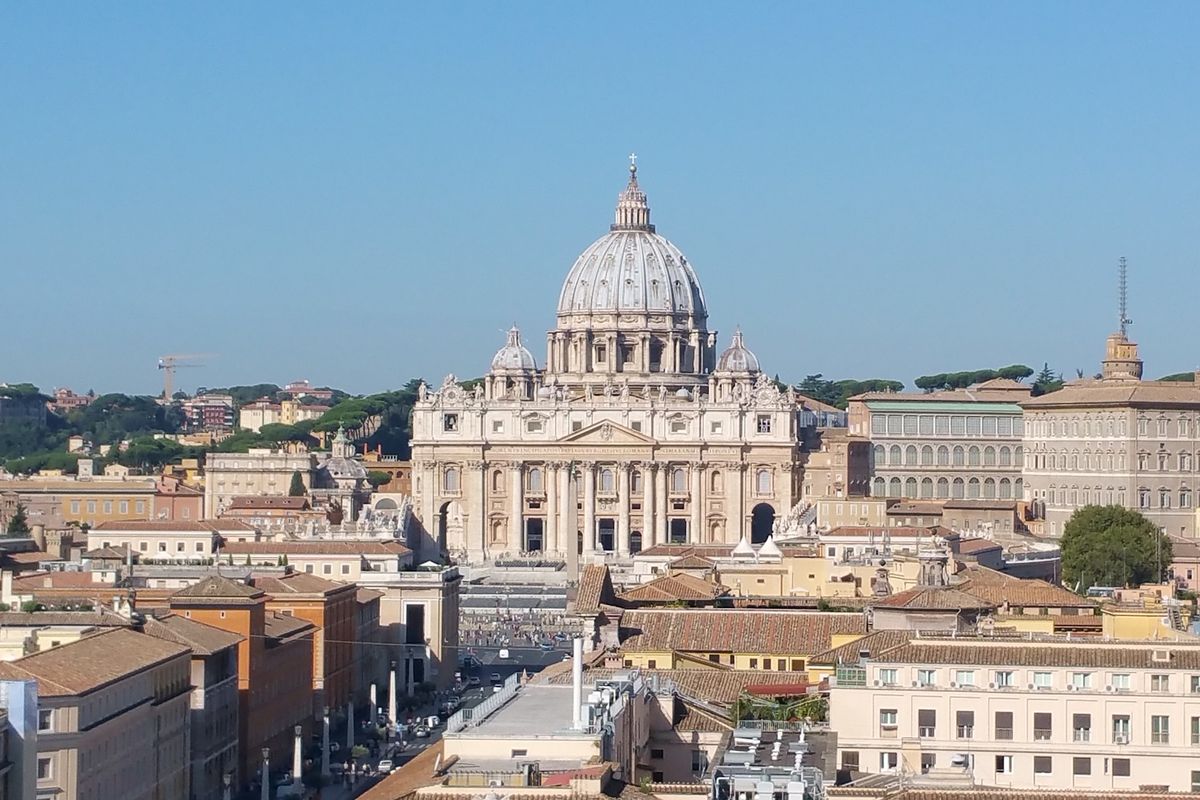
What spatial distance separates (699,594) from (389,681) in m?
17.9

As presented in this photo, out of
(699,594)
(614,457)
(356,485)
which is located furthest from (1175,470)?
(699,594)

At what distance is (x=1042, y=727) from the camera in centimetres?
3256

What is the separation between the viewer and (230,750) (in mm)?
52812

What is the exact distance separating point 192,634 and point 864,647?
16.3m

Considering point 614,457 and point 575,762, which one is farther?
point 614,457

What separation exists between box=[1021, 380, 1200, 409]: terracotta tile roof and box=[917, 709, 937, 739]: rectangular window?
82.5m

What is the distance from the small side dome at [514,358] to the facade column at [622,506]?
19.1 metres

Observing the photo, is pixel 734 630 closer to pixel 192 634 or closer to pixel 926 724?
pixel 192 634

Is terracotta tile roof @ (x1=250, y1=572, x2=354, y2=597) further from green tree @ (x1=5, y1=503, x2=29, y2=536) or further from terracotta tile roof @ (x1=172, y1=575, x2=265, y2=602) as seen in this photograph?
green tree @ (x1=5, y1=503, x2=29, y2=536)

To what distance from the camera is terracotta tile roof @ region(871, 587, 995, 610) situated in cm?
4391

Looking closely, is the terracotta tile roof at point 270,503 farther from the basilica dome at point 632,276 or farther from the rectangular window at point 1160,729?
the rectangular window at point 1160,729

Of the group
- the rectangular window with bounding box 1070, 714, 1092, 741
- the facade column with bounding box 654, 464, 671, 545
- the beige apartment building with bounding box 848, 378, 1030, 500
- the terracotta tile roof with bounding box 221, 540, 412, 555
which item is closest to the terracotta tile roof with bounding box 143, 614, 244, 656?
the rectangular window with bounding box 1070, 714, 1092, 741

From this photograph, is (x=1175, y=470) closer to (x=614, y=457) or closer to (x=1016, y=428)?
(x=1016, y=428)

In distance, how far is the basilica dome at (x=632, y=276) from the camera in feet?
549
